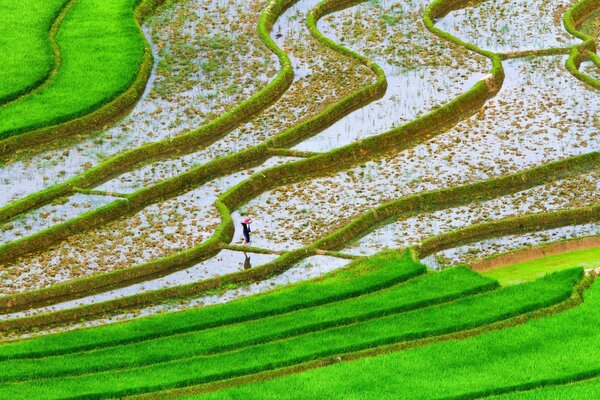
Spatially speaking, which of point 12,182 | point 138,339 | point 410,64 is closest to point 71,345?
point 138,339

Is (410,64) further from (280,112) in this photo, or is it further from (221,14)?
(221,14)

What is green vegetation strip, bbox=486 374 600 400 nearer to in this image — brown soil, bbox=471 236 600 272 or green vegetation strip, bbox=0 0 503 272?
brown soil, bbox=471 236 600 272

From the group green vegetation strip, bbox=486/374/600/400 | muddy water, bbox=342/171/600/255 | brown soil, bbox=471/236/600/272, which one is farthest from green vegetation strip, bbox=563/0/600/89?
green vegetation strip, bbox=486/374/600/400

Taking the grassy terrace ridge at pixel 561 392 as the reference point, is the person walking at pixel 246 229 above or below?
above

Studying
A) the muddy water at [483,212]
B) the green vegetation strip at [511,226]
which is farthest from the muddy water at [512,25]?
the green vegetation strip at [511,226]

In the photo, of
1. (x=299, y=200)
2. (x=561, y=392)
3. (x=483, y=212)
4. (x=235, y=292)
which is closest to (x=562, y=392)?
(x=561, y=392)

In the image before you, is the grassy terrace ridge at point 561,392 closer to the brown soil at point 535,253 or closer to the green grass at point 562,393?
the green grass at point 562,393

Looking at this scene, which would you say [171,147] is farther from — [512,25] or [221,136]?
[512,25]
